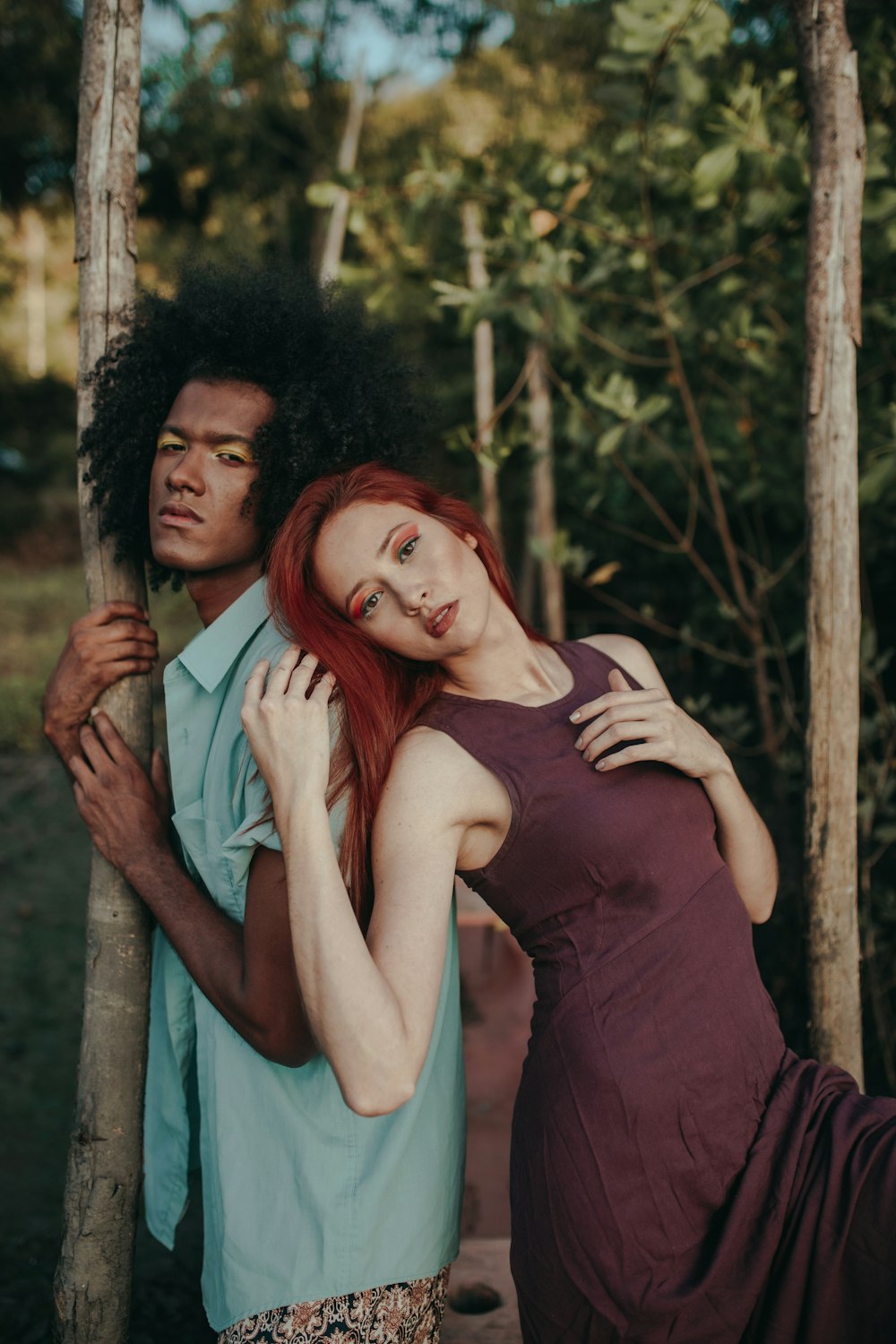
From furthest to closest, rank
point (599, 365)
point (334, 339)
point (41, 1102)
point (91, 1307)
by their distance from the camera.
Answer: point (599, 365), point (41, 1102), point (334, 339), point (91, 1307)

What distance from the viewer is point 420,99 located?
12.2 m

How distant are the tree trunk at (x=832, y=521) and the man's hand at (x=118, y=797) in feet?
4.38

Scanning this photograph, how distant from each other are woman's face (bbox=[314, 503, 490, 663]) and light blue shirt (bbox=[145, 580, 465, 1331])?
0.52 feet

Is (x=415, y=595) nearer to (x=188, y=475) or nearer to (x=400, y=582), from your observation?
(x=400, y=582)

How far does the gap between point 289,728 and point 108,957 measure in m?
0.85

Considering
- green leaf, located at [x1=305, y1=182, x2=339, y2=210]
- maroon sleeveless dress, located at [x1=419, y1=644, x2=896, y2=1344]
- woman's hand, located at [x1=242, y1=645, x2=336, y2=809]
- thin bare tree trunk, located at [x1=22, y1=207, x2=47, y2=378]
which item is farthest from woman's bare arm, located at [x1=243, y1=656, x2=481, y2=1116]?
thin bare tree trunk, located at [x1=22, y1=207, x2=47, y2=378]

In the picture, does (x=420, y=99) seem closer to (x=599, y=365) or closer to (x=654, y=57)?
(x=599, y=365)

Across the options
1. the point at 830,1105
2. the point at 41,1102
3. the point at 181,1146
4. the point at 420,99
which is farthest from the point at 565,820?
the point at 420,99

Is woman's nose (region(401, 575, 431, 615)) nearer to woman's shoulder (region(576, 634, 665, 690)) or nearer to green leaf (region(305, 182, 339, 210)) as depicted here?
woman's shoulder (region(576, 634, 665, 690))

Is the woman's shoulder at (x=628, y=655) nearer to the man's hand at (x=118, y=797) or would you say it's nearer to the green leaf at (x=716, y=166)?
the man's hand at (x=118, y=797)

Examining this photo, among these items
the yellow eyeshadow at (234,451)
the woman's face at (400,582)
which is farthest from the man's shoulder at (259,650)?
the yellow eyeshadow at (234,451)

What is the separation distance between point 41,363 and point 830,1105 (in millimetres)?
26267

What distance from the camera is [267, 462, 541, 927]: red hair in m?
1.73

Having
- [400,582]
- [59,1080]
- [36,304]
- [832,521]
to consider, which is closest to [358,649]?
[400,582]
